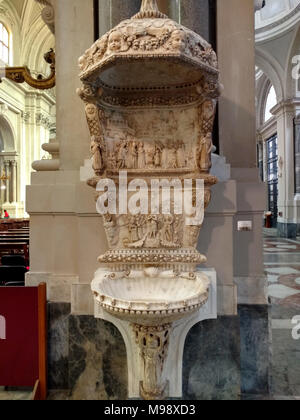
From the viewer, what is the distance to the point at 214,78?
8.23ft

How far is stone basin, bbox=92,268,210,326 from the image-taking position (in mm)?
2195

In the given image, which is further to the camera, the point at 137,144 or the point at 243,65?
the point at 243,65

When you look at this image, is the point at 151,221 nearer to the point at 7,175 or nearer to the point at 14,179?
the point at 14,179

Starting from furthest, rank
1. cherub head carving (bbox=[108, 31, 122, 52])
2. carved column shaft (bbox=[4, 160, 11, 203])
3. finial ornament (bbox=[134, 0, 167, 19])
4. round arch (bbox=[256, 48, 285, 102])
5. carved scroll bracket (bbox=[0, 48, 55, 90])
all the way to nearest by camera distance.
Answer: carved column shaft (bbox=[4, 160, 11, 203]) < round arch (bbox=[256, 48, 285, 102]) < carved scroll bracket (bbox=[0, 48, 55, 90]) < finial ornament (bbox=[134, 0, 167, 19]) < cherub head carving (bbox=[108, 31, 122, 52])

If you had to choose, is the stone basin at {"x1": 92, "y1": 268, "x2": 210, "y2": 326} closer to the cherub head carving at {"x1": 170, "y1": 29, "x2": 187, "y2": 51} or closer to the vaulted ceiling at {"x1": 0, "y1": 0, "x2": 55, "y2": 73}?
the cherub head carving at {"x1": 170, "y1": 29, "x2": 187, "y2": 51}

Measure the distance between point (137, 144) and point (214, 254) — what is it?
4.19 ft

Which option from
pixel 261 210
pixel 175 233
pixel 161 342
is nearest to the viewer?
pixel 161 342

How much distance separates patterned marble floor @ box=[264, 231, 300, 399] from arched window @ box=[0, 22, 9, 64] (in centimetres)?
1683

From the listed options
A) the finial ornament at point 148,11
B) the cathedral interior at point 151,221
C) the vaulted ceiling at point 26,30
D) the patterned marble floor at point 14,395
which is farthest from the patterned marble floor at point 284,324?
the vaulted ceiling at point 26,30

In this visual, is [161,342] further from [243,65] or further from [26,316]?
[243,65]

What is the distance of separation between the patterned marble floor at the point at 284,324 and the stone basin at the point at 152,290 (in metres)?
1.33

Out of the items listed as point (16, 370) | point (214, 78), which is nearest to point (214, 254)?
point (214, 78)

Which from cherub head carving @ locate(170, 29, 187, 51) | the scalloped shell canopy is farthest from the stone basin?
cherub head carving @ locate(170, 29, 187, 51)

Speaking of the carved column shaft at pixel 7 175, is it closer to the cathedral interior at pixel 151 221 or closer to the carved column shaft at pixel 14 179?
the carved column shaft at pixel 14 179
